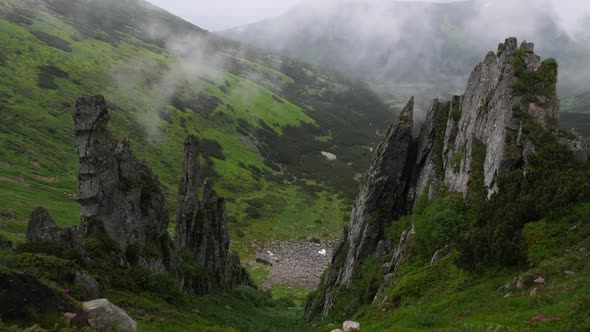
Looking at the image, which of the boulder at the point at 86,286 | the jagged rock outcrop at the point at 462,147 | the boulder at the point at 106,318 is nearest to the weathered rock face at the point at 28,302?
the boulder at the point at 106,318

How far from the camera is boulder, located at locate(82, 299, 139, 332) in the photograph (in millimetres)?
15320

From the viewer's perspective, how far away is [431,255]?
31.0m

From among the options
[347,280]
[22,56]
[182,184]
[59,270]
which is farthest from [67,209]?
[22,56]

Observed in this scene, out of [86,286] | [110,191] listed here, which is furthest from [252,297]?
[86,286]

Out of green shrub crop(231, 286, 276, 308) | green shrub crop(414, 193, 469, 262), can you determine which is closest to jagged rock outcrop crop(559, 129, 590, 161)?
green shrub crop(414, 193, 469, 262)

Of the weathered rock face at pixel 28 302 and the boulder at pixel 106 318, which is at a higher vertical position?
the weathered rock face at pixel 28 302

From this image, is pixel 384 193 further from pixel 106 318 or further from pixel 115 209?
pixel 106 318

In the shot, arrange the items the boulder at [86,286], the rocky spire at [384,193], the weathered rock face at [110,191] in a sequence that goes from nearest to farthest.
→ 1. the boulder at [86,286]
2. the weathered rock face at [110,191]
3. the rocky spire at [384,193]

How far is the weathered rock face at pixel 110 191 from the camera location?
34.9 metres

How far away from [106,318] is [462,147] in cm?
3275

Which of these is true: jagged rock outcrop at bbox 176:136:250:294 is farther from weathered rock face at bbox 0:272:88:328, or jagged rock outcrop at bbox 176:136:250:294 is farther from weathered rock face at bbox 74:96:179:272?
weathered rock face at bbox 0:272:88:328

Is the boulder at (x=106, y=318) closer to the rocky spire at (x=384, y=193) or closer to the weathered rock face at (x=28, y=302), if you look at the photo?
the weathered rock face at (x=28, y=302)

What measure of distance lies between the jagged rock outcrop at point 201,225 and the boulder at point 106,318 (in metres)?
32.6

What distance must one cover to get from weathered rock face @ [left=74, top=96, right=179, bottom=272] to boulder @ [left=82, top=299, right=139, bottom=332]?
18529 mm
